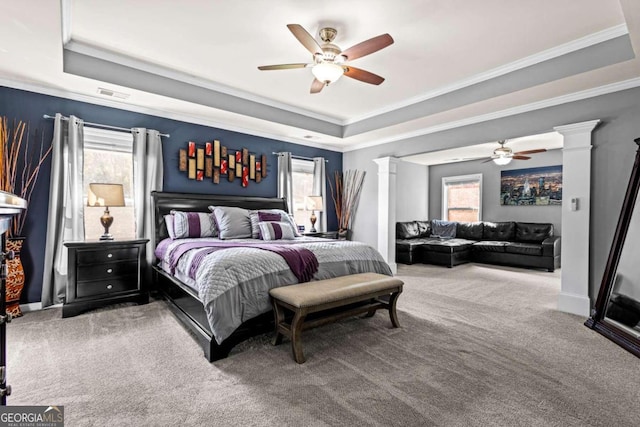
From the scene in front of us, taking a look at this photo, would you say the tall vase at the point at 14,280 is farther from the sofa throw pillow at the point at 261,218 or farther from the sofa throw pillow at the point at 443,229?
the sofa throw pillow at the point at 443,229

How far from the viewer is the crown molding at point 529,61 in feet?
9.34

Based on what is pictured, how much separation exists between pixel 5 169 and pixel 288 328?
10.9ft

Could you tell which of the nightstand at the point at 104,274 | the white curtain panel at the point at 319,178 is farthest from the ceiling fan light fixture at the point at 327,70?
the white curtain panel at the point at 319,178

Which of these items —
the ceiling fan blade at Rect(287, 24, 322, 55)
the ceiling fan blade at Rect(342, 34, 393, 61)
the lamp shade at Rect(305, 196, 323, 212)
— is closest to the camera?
the ceiling fan blade at Rect(287, 24, 322, 55)

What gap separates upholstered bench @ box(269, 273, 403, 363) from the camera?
234 centimetres

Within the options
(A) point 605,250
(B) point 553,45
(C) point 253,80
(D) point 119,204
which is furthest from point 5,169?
(A) point 605,250

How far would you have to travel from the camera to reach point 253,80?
3979 mm

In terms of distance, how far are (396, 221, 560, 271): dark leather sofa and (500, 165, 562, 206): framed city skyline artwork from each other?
65cm

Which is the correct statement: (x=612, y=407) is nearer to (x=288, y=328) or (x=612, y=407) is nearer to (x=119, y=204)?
(x=288, y=328)

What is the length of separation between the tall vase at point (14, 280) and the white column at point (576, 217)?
19.0 ft

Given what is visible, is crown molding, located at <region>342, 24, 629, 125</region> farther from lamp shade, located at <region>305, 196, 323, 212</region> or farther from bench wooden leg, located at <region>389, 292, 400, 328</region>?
bench wooden leg, located at <region>389, 292, 400, 328</region>

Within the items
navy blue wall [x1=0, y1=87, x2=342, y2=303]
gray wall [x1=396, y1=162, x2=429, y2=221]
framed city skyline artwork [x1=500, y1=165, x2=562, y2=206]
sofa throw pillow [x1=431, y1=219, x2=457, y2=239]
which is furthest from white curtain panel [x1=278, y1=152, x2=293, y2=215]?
framed city skyline artwork [x1=500, y1=165, x2=562, y2=206]

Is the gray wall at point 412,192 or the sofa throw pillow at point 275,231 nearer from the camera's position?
the sofa throw pillow at point 275,231

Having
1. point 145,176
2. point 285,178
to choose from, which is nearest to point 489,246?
point 285,178
